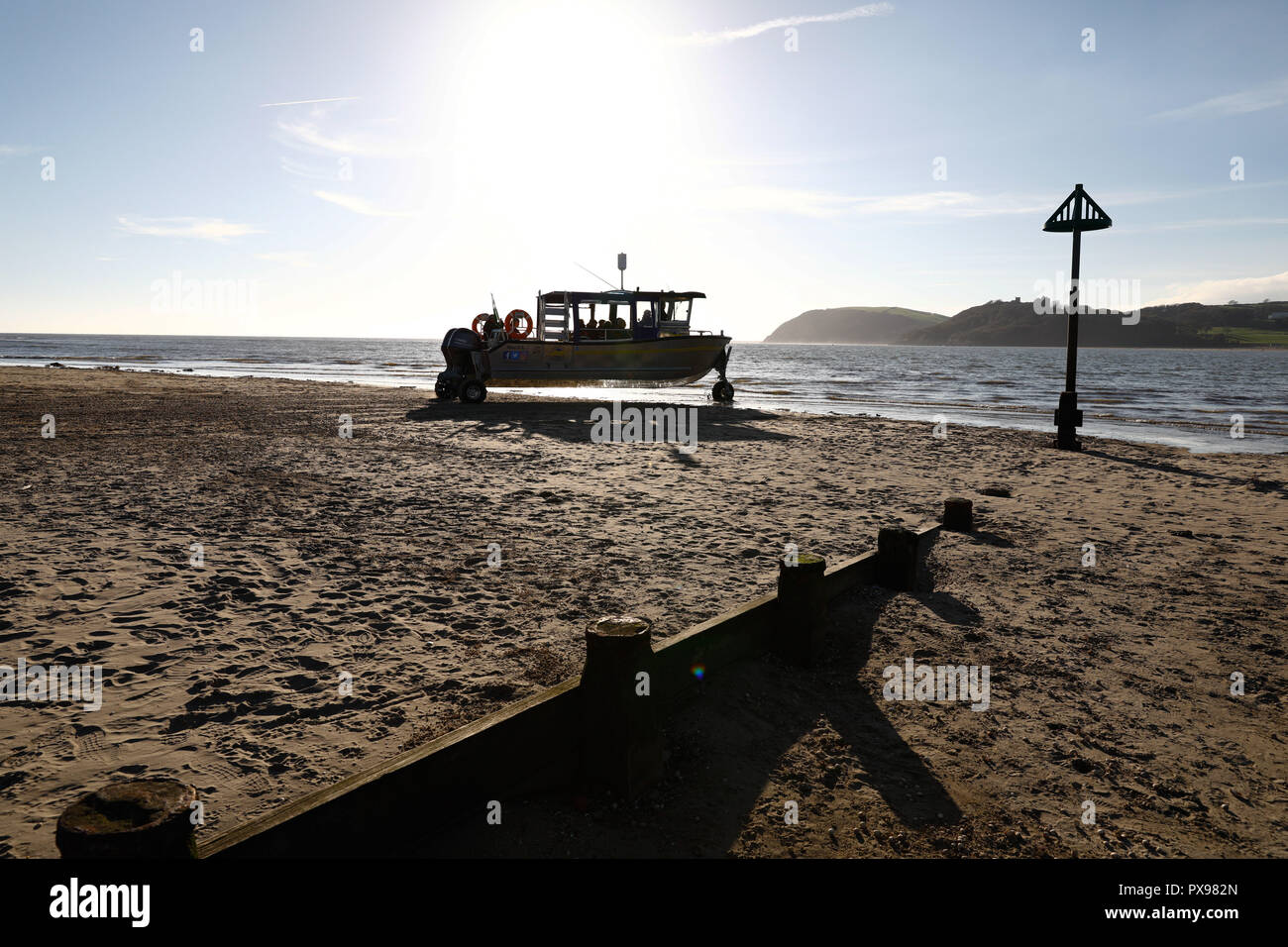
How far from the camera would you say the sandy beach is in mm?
3066

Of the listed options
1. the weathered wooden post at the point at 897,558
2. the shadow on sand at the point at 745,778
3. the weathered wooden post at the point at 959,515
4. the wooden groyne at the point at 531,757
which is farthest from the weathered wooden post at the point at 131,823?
the weathered wooden post at the point at 959,515

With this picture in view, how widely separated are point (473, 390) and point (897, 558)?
58.3 ft

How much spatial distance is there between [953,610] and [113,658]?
5675 mm

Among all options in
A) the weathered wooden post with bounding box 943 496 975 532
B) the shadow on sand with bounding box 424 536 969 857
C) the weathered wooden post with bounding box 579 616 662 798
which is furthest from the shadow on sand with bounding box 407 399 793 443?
the weathered wooden post with bounding box 579 616 662 798

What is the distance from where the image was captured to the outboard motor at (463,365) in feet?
70.7

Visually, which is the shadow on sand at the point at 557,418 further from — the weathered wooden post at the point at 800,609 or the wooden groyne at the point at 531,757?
the wooden groyne at the point at 531,757

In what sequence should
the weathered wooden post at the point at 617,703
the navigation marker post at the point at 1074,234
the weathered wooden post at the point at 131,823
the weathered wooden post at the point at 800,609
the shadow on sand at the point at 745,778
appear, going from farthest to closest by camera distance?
1. the navigation marker post at the point at 1074,234
2. the weathered wooden post at the point at 800,609
3. the weathered wooden post at the point at 617,703
4. the shadow on sand at the point at 745,778
5. the weathered wooden post at the point at 131,823

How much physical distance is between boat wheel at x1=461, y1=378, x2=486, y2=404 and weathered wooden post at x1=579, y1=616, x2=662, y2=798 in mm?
19458

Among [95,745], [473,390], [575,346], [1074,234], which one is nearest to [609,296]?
[575,346]

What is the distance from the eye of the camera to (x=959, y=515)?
769 centimetres

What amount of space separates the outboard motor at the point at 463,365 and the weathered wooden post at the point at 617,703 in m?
19.5

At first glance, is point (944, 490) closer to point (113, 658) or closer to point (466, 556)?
point (466, 556)

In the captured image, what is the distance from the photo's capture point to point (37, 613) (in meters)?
4.82

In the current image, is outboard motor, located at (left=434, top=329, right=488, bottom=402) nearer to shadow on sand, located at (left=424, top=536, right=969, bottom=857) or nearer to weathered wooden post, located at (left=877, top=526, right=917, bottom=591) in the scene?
weathered wooden post, located at (left=877, top=526, right=917, bottom=591)
